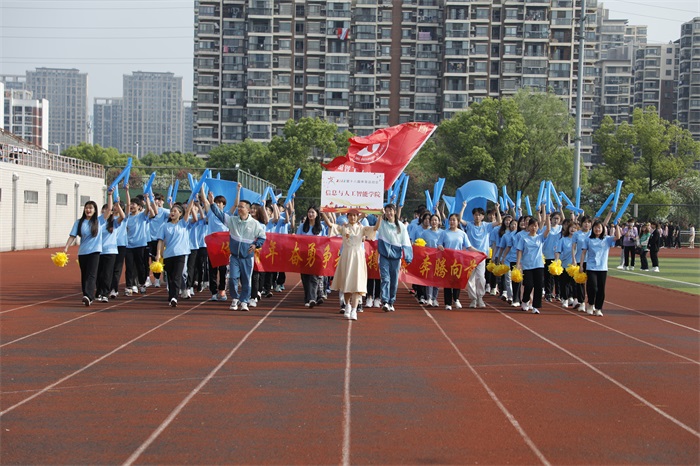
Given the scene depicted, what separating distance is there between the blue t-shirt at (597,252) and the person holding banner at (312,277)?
447cm

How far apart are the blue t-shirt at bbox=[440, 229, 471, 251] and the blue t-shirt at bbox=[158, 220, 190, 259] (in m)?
4.39

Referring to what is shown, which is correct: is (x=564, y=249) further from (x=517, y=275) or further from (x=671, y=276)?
(x=671, y=276)

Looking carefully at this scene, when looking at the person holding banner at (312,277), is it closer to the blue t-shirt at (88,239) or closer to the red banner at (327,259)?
the red banner at (327,259)

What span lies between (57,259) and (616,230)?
29.3 feet

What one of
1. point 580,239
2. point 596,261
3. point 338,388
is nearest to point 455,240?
point 580,239

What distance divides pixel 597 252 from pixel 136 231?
311 inches

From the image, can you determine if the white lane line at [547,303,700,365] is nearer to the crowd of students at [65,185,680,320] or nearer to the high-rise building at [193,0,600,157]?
the crowd of students at [65,185,680,320]

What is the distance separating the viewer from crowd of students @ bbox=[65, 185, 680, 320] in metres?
13.1

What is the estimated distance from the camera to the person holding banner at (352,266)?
12562 mm

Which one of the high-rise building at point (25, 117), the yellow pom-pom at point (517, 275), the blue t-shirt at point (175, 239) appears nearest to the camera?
the blue t-shirt at point (175, 239)

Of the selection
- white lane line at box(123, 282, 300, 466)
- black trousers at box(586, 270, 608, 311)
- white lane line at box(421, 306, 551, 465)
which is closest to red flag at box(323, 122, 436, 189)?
black trousers at box(586, 270, 608, 311)

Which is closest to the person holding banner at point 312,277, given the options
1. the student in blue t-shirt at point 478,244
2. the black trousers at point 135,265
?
the student in blue t-shirt at point 478,244

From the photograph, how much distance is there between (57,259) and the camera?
1330cm

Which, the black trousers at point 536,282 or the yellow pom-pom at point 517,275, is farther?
the yellow pom-pom at point 517,275
